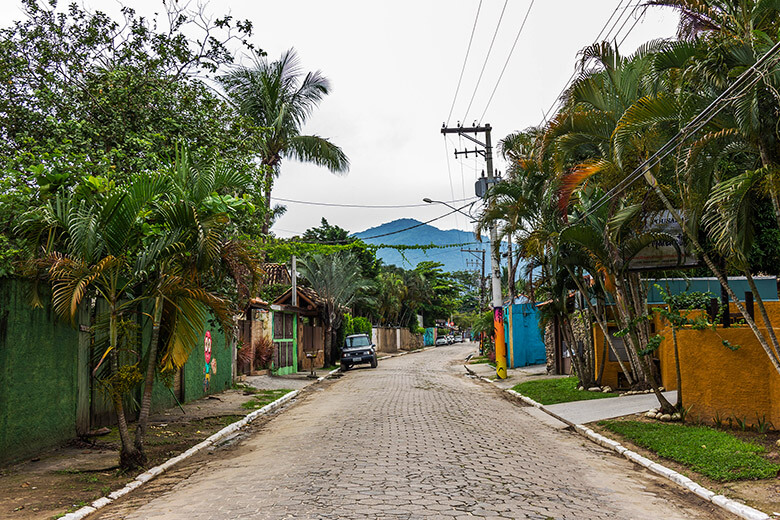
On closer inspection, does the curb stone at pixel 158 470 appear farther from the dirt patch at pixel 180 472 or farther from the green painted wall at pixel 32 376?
the green painted wall at pixel 32 376

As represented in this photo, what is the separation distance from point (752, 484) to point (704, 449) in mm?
1675

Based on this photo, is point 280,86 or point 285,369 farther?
point 285,369

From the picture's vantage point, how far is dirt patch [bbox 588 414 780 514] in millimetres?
6640

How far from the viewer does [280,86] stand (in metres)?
25.8

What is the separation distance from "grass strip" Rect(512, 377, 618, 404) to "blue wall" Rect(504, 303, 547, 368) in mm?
9343

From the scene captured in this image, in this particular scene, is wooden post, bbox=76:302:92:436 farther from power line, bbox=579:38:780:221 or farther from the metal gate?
the metal gate

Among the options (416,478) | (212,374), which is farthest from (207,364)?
(416,478)

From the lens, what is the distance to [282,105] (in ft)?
82.9

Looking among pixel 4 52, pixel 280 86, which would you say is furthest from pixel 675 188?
pixel 280 86

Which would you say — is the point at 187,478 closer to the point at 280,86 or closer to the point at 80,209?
the point at 80,209

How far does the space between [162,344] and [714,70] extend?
8.52 meters

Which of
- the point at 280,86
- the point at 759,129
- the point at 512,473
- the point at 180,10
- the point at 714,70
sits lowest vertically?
the point at 512,473

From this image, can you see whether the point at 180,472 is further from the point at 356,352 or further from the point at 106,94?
the point at 356,352

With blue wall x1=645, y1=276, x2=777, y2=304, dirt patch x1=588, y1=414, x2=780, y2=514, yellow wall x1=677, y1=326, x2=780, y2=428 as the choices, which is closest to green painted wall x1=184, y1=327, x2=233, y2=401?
yellow wall x1=677, y1=326, x2=780, y2=428
